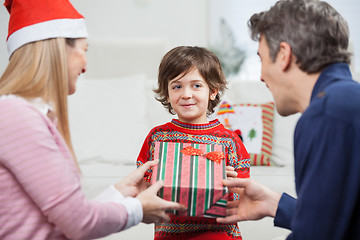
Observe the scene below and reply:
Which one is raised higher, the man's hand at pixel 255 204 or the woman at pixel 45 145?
the woman at pixel 45 145

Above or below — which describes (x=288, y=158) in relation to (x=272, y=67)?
below

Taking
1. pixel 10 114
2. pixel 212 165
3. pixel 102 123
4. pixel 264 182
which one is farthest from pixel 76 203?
pixel 102 123

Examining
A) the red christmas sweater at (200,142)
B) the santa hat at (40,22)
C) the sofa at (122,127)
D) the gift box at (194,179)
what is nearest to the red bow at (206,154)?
the gift box at (194,179)

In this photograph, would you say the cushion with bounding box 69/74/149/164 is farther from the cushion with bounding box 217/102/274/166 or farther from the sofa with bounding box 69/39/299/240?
the cushion with bounding box 217/102/274/166

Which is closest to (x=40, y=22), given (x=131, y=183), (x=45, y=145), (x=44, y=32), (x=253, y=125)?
(x=44, y=32)

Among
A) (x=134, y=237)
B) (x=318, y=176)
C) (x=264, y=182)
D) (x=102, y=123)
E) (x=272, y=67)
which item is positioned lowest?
(x=134, y=237)

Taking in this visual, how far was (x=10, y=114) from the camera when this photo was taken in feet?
3.18

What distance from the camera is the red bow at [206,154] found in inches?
51.8

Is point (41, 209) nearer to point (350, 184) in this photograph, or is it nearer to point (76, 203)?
point (76, 203)

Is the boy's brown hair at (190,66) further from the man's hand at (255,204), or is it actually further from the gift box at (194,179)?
the man's hand at (255,204)

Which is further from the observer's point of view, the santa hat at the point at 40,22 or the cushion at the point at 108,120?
the cushion at the point at 108,120

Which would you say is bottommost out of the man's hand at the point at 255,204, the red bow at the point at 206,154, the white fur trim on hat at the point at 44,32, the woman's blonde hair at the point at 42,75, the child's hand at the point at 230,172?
the man's hand at the point at 255,204

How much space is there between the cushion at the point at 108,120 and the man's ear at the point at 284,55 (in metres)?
1.64

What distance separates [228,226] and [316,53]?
73cm
